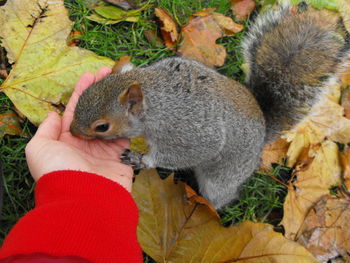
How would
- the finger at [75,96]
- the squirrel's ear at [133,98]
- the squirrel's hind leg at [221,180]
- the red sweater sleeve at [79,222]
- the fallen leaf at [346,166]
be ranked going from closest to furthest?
the red sweater sleeve at [79,222]
the squirrel's ear at [133,98]
the finger at [75,96]
the squirrel's hind leg at [221,180]
the fallen leaf at [346,166]

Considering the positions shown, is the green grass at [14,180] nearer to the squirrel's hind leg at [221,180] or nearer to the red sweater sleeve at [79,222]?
the red sweater sleeve at [79,222]

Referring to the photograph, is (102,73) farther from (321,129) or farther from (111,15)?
(321,129)

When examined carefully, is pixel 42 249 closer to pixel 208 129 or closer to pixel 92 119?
pixel 92 119

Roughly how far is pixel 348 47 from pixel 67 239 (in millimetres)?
1345

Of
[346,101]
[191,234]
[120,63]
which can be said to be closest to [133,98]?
[120,63]

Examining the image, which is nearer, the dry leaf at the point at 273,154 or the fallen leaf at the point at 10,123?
the fallen leaf at the point at 10,123

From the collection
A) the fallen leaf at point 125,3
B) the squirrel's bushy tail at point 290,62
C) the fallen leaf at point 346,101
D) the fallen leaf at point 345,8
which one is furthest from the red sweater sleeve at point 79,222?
the fallen leaf at point 345,8

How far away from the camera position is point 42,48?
4.96 feet

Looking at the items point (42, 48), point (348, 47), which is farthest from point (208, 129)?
point (42, 48)

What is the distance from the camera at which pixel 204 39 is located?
6.09 feet

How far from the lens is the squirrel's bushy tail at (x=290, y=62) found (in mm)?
1487

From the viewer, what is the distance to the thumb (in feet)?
4.30

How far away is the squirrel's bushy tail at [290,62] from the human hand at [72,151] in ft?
2.21

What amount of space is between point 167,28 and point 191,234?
3.56 feet
